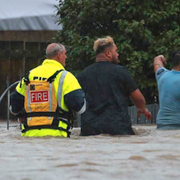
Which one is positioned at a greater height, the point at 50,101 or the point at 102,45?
the point at 102,45

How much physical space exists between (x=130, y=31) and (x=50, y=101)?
31.2 ft

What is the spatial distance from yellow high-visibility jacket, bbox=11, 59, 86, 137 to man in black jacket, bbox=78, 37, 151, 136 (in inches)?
16.4

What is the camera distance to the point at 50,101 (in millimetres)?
6047

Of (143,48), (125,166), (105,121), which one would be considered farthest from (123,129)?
(143,48)

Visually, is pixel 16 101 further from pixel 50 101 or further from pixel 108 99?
pixel 108 99

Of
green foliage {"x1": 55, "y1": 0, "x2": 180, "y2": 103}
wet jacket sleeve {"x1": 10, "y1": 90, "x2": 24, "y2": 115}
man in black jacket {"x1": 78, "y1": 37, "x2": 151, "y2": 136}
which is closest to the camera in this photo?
wet jacket sleeve {"x1": 10, "y1": 90, "x2": 24, "y2": 115}

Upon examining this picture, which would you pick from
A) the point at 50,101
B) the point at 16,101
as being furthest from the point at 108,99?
the point at 16,101

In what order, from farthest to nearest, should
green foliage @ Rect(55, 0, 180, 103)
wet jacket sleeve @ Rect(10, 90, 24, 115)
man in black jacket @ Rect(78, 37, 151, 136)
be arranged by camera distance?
green foliage @ Rect(55, 0, 180, 103) < man in black jacket @ Rect(78, 37, 151, 136) < wet jacket sleeve @ Rect(10, 90, 24, 115)

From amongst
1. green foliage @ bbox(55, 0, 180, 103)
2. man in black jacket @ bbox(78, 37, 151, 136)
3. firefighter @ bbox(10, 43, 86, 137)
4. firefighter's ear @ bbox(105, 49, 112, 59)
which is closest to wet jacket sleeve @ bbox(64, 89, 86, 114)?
firefighter @ bbox(10, 43, 86, 137)

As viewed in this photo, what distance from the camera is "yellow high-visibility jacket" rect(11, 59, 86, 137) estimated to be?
236 inches

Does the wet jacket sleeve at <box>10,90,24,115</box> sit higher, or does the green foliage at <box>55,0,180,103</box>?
the green foliage at <box>55,0,180,103</box>

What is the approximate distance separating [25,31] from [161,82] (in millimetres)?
12808

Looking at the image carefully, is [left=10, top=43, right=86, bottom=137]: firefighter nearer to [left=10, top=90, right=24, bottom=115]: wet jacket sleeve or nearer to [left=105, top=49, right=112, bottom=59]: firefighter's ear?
[left=10, top=90, right=24, bottom=115]: wet jacket sleeve

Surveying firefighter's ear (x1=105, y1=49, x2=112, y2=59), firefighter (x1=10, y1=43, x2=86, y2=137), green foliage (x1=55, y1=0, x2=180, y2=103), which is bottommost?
firefighter (x1=10, y1=43, x2=86, y2=137)
